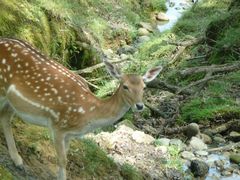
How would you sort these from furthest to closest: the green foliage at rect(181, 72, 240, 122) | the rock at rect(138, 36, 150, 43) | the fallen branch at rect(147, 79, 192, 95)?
the rock at rect(138, 36, 150, 43)
the green foliage at rect(181, 72, 240, 122)
the fallen branch at rect(147, 79, 192, 95)

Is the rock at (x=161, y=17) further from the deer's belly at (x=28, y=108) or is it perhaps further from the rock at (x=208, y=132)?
the deer's belly at (x=28, y=108)

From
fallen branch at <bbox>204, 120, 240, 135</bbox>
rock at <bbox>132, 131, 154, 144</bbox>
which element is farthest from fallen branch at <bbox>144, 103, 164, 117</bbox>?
rock at <bbox>132, 131, 154, 144</bbox>

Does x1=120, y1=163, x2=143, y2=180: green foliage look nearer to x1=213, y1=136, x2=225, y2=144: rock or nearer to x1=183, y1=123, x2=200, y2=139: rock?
x1=183, y1=123, x2=200, y2=139: rock

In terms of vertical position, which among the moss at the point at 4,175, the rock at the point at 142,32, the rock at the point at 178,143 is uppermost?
the rock at the point at 142,32

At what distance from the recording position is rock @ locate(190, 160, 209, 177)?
8719 millimetres

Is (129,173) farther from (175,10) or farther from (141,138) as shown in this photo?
(175,10)

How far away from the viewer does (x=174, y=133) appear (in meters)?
10.1

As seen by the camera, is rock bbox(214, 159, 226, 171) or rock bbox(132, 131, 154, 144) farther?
rock bbox(132, 131, 154, 144)

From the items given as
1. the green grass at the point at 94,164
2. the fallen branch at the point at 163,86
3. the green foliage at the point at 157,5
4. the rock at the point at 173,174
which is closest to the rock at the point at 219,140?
the fallen branch at the point at 163,86

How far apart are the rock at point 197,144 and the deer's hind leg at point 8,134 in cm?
431

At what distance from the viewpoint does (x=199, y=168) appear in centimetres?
874

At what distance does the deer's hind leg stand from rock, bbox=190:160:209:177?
361cm

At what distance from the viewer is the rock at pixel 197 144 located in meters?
9.55

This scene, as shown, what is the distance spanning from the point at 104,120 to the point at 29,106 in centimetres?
76
